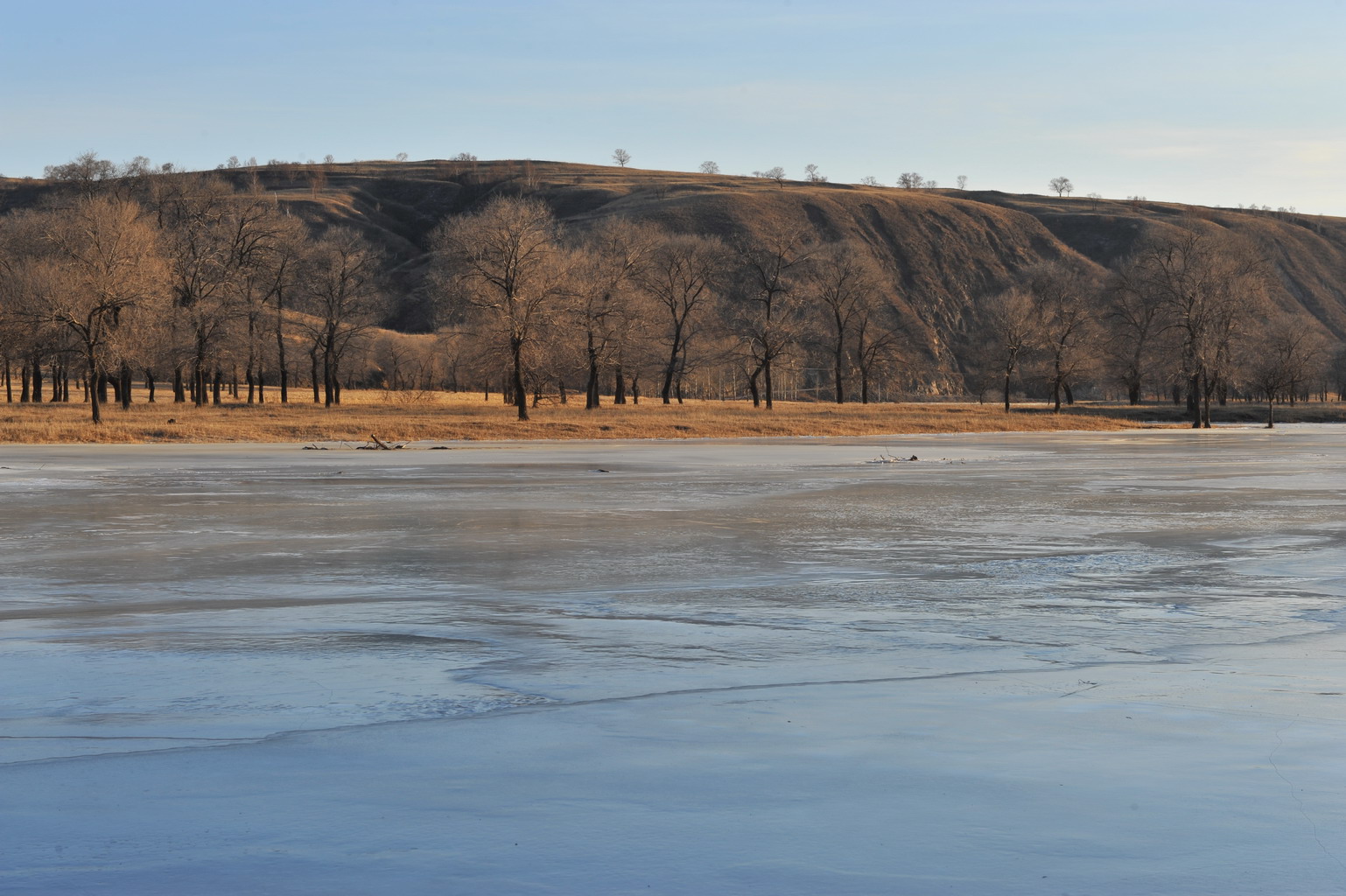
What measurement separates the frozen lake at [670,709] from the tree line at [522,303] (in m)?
42.2

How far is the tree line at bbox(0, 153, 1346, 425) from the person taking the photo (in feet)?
207

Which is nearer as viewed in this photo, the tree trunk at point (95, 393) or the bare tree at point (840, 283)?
the tree trunk at point (95, 393)

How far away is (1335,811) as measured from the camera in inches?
221

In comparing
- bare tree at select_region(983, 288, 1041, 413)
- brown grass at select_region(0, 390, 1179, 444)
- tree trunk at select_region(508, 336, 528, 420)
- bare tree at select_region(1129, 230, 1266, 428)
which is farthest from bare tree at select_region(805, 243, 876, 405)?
tree trunk at select_region(508, 336, 528, 420)

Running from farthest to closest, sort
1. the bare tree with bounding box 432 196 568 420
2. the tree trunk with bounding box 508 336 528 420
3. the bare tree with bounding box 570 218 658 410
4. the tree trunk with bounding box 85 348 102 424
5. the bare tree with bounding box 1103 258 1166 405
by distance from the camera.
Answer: the bare tree with bounding box 1103 258 1166 405 → the bare tree with bounding box 570 218 658 410 → the bare tree with bounding box 432 196 568 420 → the tree trunk with bounding box 508 336 528 420 → the tree trunk with bounding box 85 348 102 424

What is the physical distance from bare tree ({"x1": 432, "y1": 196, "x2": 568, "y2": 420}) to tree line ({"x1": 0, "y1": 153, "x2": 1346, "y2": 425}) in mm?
124

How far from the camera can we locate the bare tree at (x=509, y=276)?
62.7 m

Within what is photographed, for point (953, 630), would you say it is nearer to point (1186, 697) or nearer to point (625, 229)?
point (1186, 697)

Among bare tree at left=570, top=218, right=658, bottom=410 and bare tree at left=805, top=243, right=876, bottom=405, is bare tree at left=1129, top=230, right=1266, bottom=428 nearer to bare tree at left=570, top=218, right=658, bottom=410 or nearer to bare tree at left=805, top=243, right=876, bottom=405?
bare tree at left=805, top=243, right=876, bottom=405

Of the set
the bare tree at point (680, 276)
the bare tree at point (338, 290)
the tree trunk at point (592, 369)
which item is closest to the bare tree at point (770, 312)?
the bare tree at point (680, 276)

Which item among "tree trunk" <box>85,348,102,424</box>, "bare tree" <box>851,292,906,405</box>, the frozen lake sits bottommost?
the frozen lake

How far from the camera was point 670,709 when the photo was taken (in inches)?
300

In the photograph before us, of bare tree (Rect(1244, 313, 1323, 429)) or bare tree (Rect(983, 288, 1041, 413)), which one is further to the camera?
bare tree (Rect(1244, 313, 1323, 429))

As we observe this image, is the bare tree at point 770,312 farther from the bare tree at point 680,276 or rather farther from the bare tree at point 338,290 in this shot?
the bare tree at point 338,290
